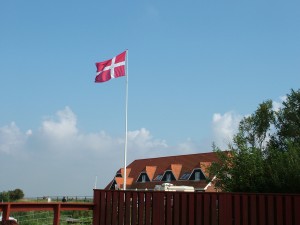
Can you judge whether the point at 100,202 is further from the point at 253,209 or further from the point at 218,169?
the point at 218,169

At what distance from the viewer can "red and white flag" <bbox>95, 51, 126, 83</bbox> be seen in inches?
1086

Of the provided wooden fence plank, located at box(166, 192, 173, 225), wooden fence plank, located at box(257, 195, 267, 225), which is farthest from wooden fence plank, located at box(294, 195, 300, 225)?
wooden fence plank, located at box(166, 192, 173, 225)

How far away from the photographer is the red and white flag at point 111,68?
27.6m

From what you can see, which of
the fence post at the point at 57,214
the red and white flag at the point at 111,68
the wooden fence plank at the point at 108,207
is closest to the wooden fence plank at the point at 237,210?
the wooden fence plank at the point at 108,207

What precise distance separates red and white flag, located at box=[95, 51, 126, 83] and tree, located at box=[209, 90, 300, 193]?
7860 mm

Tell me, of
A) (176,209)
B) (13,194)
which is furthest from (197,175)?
(176,209)

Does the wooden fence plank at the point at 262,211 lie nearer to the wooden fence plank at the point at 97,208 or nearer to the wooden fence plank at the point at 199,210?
the wooden fence plank at the point at 199,210

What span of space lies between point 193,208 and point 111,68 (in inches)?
683

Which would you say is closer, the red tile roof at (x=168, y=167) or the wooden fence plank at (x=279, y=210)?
the wooden fence plank at (x=279, y=210)

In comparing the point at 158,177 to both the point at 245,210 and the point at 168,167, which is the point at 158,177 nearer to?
the point at 168,167

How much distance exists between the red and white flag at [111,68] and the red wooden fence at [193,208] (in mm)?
13898

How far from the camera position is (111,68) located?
92.2 ft

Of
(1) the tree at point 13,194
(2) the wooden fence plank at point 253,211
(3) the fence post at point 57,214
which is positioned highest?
(2) the wooden fence plank at point 253,211

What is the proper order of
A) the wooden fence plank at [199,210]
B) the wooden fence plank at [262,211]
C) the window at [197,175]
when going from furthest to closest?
the window at [197,175] → the wooden fence plank at [199,210] → the wooden fence plank at [262,211]
